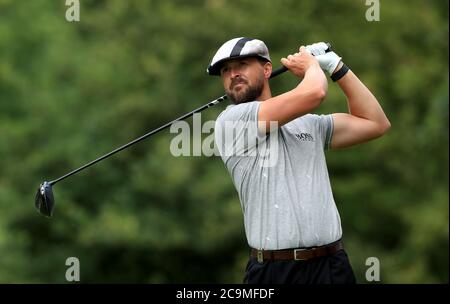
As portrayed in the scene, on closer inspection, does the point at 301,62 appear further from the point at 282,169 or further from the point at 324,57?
the point at 282,169

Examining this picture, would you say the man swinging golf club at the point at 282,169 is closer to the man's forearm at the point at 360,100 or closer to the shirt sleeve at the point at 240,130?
the shirt sleeve at the point at 240,130

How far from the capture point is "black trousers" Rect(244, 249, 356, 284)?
4316mm

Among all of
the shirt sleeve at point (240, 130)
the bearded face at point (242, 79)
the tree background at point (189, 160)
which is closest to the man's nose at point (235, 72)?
the bearded face at point (242, 79)

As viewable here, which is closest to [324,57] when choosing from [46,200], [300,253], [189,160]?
[300,253]

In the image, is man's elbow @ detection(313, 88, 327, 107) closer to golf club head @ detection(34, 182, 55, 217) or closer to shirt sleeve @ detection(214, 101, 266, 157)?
shirt sleeve @ detection(214, 101, 266, 157)

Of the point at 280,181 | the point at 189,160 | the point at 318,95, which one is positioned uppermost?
the point at 189,160

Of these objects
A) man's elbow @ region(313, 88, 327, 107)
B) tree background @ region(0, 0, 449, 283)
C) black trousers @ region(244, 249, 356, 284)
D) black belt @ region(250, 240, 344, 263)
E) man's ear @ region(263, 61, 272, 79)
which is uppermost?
tree background @ region(0, 0, 449, 283)

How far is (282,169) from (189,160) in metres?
12.9

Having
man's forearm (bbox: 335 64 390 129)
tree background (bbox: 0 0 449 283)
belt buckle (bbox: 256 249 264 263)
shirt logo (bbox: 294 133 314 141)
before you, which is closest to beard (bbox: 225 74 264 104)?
shirt logo (bbox: 294 133 314 141)

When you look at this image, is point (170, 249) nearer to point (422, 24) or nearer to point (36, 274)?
point (36, 274)

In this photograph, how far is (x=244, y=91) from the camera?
4.54m

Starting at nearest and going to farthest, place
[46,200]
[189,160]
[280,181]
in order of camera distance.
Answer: [280,181] → [46,200] → [189,160]

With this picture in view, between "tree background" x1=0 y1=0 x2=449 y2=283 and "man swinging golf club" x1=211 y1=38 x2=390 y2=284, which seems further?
"tree background" x1=0 y1=0 x2=449 y2=283

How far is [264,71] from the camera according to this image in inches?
183
